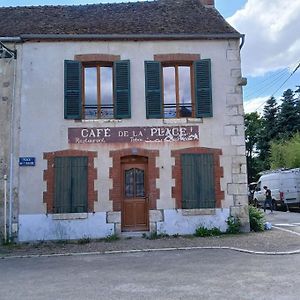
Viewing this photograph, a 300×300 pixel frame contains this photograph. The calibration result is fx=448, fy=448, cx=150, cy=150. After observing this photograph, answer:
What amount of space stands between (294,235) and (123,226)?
5.12 m

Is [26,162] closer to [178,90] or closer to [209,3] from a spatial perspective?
[178,90]

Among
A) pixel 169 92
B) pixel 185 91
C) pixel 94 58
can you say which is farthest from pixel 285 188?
pixel 94 58

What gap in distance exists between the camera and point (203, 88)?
13.9 m

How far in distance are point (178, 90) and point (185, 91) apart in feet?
0.78

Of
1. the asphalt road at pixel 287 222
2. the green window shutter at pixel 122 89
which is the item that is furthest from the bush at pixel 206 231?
the green window shutter at pixel 122 89

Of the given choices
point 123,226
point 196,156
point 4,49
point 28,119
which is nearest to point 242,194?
point 196,156

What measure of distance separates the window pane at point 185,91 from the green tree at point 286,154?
25.2 m

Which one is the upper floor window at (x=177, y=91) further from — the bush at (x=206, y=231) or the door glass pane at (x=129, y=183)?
the bush at (x=206, y=231)

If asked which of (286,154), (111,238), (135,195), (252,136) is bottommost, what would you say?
(111,238)

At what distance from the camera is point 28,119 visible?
44.4 feet

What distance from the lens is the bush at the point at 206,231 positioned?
1324 centimetres

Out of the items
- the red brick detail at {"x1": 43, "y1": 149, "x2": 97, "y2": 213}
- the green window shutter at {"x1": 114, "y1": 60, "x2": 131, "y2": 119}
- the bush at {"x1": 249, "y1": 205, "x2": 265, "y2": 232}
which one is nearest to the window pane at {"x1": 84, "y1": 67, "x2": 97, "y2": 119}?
the green window shutter at {"x1": 114, "y1": 60, "x2": 131, "y2": 119}

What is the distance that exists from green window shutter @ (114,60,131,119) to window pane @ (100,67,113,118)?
9.8 inches

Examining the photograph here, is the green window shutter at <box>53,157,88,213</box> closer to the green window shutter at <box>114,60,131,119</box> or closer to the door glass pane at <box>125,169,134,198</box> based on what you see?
the door glass pane at <box>125,169,134,198</box>
